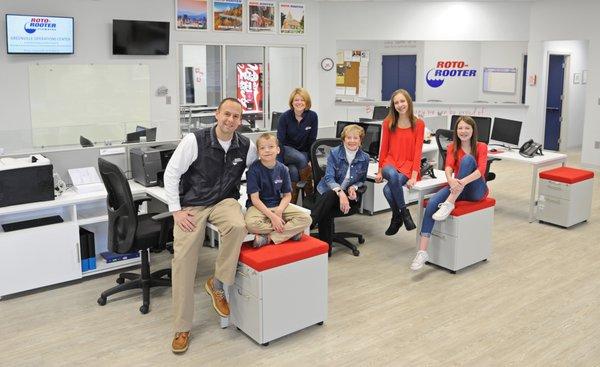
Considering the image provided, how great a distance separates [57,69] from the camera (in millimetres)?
7859

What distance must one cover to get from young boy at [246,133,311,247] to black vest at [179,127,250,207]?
15 centimetres

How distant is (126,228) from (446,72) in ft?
27.9

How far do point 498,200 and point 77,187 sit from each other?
15.8 ft

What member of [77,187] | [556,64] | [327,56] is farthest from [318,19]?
[77,187]

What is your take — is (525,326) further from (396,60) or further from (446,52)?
(396,60)

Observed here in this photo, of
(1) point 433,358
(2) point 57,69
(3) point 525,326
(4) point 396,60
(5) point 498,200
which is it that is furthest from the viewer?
A: (4) point 396,60

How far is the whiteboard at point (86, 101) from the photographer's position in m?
7.77

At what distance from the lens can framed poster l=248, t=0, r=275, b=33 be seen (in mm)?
9422

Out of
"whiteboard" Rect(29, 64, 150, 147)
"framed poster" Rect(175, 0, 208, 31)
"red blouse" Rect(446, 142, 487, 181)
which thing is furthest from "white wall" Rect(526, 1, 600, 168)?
"whiteboard" Rect(29, 64, 150, 147)

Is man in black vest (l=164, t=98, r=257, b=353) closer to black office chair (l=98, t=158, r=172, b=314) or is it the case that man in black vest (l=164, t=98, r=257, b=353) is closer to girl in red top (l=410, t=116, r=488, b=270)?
black office chair (l=98, t=158, r=172, b=314)

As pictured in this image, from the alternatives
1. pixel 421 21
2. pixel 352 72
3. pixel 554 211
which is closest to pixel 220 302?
pixel 554 211

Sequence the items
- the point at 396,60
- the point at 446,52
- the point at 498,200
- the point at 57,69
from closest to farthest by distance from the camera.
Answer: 1. the point at 498,200
2. the point at 57,69
3. the point at 446,52
4. the point at 396,60

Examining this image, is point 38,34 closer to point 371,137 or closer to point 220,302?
point 371,137

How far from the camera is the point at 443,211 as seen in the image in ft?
14.6
